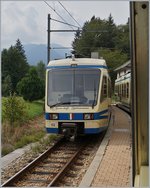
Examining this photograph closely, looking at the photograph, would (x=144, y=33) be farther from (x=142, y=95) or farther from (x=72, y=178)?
(x=72, y=178)

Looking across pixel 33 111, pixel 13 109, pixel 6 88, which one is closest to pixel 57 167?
pixel 13 109

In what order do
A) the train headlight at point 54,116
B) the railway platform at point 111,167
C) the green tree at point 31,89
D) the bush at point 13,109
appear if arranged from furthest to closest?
the green tree at point 31,89 < the bush at point 13,109 < the train headlight at point 54,116 < the railway platform at point 111,167

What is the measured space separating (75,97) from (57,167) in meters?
3.20

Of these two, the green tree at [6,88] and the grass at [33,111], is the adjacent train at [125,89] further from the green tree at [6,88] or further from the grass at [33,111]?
the green tree at [6,88]

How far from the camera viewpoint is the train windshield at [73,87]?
10961 mm

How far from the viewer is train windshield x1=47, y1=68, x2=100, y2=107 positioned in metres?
11.0

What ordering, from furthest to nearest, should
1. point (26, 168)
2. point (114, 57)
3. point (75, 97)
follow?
1. point (114, 57)
2. point (75, 97)
3. point (26, 168)

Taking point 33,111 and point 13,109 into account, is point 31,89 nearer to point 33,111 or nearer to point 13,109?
point 33,111

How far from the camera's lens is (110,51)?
44.5 m

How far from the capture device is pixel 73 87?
11180mm

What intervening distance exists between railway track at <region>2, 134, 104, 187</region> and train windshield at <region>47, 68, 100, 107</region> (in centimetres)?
135

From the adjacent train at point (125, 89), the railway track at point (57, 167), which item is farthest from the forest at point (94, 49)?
the railway track at point (57, 167)

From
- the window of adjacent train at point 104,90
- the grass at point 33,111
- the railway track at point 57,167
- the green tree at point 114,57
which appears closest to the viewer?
the railway track at point 57,167

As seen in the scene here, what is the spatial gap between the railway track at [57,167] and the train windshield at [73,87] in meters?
1.35
